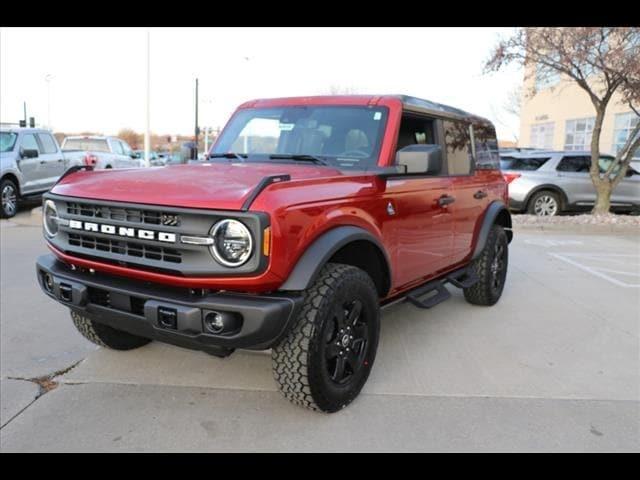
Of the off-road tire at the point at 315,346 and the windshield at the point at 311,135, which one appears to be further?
the windshield at the point at 311,135

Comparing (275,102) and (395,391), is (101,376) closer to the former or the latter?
(395,391)

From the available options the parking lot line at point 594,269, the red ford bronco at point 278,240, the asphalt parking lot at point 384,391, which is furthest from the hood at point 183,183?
the parking lot line at point 594,269

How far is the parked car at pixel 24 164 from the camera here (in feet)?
35.3

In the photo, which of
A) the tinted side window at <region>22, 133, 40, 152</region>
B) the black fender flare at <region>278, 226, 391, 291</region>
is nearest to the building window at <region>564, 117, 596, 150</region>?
the tinted side window at <region>22, 133, 40, 152</region>

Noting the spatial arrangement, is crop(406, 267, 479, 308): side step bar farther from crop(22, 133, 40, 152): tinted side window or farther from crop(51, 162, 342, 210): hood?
crop(22, 133, 40, 152): tinted side window

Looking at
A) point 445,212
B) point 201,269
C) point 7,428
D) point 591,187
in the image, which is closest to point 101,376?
point 7,428

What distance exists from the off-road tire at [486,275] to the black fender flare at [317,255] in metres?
2.41

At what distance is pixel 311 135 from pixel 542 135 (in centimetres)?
3309

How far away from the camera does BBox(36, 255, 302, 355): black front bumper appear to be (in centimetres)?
254

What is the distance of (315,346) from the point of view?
2795 millimetres

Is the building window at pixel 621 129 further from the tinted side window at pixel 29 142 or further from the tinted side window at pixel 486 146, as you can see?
the tinted side window at pixel 29 142

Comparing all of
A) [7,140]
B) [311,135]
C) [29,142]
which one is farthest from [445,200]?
[29,142]

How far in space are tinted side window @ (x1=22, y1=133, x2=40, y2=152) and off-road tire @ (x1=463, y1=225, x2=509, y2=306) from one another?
10.2 metres

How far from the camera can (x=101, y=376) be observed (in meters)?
3.54
